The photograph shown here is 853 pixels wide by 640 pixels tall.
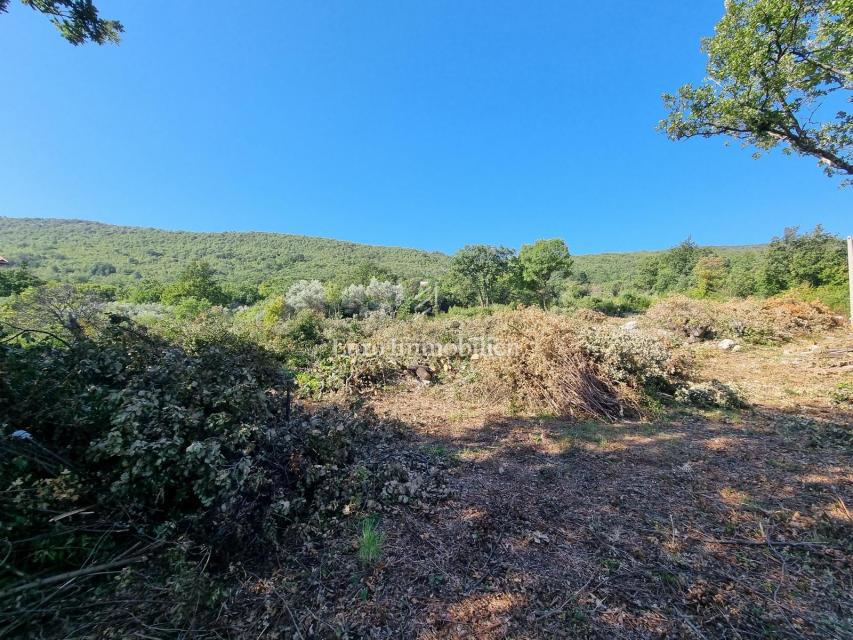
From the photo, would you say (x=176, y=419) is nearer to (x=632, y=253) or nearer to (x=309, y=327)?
(x=309, y=327)

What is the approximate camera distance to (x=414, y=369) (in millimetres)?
6621

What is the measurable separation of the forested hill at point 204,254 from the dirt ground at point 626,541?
31801 mm

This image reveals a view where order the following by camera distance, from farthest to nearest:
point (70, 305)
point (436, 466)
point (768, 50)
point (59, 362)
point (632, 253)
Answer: point (632, 253), point (768, 50), point (70, 305), point (436, 466), point (59, 362)

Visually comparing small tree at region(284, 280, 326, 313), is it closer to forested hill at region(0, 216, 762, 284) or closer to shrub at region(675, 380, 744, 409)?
shrub at region(675, 380, 744, 409)

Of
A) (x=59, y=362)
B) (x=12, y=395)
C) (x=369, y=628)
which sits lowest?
(x=369, y=628)

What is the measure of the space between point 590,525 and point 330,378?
480cm

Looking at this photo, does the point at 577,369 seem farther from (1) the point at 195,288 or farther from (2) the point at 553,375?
(1) the point at 195,288

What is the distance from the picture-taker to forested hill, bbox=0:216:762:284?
36750 mm

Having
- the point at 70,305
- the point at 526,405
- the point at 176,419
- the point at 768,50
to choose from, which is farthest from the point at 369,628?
the point at 768,50

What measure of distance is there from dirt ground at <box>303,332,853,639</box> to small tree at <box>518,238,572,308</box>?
16738 millimetres

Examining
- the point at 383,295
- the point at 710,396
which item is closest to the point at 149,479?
the point at 710,396

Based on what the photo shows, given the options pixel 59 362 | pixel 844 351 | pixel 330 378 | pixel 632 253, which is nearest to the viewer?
pixel 59 362

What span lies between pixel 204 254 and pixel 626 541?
197ft

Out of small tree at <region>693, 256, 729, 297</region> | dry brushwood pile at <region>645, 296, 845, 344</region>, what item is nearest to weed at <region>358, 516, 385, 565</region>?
dry brushwood pile at <region>645, 296, 845, 344</region>
